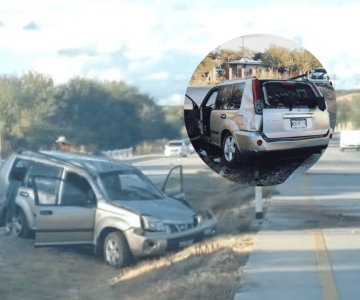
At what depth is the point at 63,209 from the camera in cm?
752

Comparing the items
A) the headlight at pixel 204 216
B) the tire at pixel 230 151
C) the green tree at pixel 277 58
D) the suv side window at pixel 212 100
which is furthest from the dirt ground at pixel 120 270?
the green tree at pixel 277 58

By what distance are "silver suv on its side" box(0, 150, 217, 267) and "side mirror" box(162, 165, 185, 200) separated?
0.51ft

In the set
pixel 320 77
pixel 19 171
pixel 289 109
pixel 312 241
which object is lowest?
pixel 312 241

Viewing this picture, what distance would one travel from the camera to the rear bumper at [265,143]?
764cm

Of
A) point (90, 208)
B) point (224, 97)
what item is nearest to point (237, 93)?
point (224, 97)

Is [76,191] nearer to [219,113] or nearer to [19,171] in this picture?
[19,171]

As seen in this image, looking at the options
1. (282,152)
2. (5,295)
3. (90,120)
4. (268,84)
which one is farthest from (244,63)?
(5,295)

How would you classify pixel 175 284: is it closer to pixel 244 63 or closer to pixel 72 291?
pixel 72 291

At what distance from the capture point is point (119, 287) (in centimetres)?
777

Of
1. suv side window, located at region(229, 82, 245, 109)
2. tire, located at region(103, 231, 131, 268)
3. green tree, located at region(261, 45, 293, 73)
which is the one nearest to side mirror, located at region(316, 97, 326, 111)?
green tree, located at region(261, 45, 293, 73)

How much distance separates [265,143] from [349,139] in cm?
99

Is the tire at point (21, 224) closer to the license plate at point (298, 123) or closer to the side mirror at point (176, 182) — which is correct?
the side mirror at point (176, 182)

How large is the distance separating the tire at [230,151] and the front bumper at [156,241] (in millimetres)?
598

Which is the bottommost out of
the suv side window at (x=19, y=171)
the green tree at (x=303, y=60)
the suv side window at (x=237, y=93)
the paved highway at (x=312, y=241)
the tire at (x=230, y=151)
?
the paved highway at (x=312, y=241)
